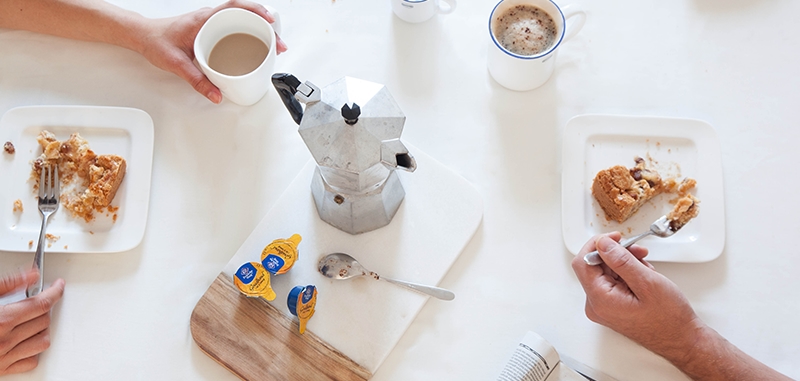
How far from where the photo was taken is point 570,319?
981mm

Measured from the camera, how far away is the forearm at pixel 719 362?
91 centimetres

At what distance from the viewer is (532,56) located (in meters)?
Answer: 0.97

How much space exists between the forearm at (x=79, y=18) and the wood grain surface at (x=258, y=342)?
1.72 feet

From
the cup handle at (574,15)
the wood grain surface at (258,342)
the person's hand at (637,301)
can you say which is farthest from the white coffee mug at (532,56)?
the wood grain surface at (258,342)

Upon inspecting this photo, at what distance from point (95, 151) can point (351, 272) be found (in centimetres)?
55

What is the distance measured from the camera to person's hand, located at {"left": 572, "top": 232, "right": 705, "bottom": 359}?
0.89 metres

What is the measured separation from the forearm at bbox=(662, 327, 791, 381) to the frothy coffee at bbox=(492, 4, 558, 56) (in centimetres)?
57

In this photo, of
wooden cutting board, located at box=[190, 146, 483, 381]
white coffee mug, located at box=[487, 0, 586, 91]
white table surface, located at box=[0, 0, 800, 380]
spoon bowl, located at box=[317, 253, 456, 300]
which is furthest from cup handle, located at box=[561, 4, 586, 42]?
spoon bowl, located at box=[317, 253, 456, 300]

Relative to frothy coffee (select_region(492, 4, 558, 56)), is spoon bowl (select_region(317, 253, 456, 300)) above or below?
below

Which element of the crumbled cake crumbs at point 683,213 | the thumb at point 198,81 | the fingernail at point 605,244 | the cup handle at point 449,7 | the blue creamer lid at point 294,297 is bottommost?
the blue creamer lid at point 294,297

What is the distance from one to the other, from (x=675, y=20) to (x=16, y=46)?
1.34m

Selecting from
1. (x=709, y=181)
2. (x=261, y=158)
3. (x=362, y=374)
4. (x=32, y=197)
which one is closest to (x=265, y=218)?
(x=261, y=158)

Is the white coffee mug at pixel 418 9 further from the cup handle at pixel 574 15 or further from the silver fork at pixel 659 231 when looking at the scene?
the silver fork at pixel 659 231

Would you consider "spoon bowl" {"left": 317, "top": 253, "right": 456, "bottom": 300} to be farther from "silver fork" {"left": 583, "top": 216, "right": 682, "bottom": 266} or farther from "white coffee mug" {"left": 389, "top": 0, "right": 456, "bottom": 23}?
"white coffee mug" {"left": 389, "top": 0, "right": 456, "bottom": 23}
